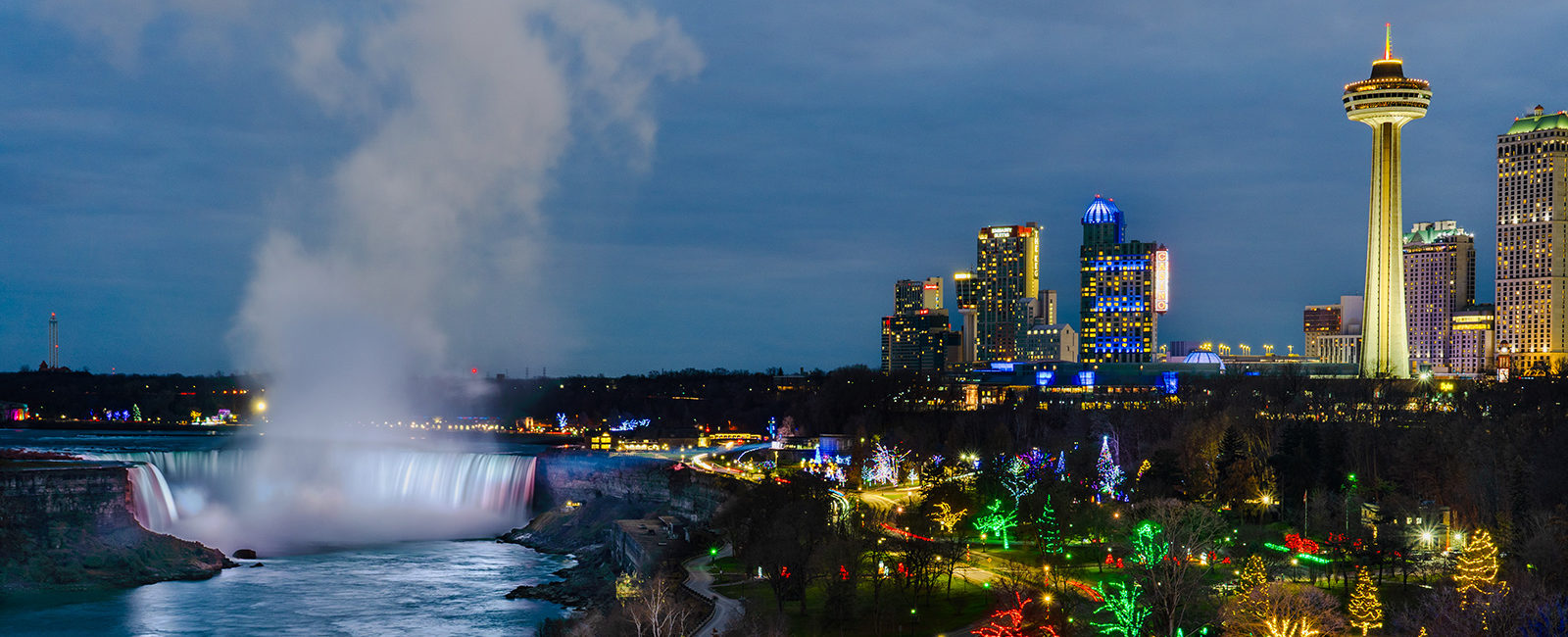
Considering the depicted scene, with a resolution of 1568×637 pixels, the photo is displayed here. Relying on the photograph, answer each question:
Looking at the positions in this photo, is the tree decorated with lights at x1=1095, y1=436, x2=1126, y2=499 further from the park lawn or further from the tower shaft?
the tower shaft

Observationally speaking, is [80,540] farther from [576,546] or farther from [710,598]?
[710,598]

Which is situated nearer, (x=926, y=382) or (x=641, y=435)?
(x=641, y=435)

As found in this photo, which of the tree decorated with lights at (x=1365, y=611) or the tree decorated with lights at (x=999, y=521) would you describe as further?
the tree decorated with lights at (x=999, y=521)

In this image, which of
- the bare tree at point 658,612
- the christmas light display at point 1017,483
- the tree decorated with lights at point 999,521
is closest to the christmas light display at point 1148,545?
the tree decorated with lights at point 999,521

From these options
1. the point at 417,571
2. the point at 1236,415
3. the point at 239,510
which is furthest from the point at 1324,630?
the point at 239,510

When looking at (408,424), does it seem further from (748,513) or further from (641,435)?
(748,513)

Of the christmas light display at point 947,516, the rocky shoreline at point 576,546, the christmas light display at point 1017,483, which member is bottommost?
the rocky shoreline at point 576,546

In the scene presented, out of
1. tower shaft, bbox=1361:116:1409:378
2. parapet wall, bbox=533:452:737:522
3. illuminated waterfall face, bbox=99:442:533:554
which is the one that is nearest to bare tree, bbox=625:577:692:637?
parapet wall, bbox=533:452:737:522

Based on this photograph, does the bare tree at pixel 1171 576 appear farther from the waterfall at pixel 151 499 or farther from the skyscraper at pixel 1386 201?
the skyscraper at pixel 1386 201
